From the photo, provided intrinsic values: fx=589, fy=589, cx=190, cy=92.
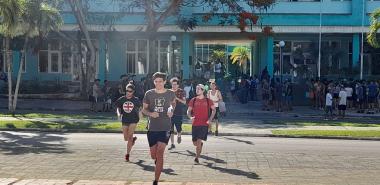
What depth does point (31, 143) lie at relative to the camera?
1479cm

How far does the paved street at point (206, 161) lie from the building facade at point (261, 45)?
21.1 m

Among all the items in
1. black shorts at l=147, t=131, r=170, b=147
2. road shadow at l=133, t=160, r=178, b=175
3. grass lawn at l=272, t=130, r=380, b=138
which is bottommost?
grass lawn at l=272, t=130, r=380, b=138

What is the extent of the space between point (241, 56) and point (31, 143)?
44.8 metres

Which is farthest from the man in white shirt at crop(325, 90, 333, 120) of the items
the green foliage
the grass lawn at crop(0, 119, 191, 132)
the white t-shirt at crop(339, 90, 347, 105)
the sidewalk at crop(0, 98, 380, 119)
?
the green foliage

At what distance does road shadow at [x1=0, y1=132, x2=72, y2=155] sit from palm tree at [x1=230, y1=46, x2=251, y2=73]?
4021cm

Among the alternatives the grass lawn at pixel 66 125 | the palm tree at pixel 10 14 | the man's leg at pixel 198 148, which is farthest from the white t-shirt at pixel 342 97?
the man's leg at pixel 198 148

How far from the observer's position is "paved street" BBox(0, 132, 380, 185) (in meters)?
9.87

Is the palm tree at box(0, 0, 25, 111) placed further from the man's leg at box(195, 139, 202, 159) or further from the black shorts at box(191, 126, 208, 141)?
the man's leg at box(195, 139, 202, 159)

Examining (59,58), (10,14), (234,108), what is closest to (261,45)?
(234,108)

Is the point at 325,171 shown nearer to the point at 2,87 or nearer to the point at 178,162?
the point at 178,162

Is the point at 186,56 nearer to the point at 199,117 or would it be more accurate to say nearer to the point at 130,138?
the point at 199,117

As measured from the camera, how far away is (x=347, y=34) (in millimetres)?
39219

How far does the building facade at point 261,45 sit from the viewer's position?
37594 mm

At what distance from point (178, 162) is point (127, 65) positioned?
2967cm
